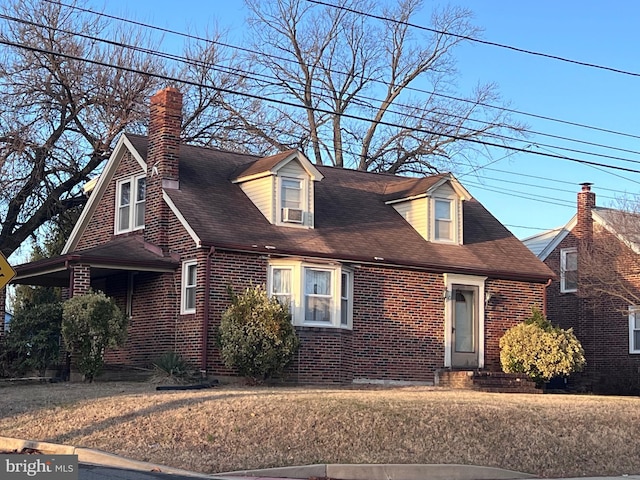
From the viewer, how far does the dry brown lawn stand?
13945mm

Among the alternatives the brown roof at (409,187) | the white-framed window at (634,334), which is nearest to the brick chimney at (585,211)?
the white-framed window at (634,334)

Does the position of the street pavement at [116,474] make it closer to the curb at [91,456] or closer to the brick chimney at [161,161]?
the curb at [91,456]

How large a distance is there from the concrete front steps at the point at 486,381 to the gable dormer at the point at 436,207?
4078mm

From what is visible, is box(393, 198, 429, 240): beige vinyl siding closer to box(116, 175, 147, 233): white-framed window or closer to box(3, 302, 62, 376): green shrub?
box(116, 175, 147, 233): white-framed window

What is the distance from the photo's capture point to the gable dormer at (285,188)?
82.4ft

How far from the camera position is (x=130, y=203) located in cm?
2683

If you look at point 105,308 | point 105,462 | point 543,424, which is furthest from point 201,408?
point 105,308

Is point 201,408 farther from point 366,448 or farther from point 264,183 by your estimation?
point 264,183

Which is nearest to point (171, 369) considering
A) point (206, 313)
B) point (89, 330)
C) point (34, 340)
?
point (206, 313)

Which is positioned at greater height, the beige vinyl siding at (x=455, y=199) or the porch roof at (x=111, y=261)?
the beige vinyl siding at (x=455, y=199)

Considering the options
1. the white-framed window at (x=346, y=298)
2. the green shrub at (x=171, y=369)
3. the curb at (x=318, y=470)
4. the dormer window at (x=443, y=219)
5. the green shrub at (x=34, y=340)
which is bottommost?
the curb at (x=318, y=470)

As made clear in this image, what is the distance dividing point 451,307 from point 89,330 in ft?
33.0

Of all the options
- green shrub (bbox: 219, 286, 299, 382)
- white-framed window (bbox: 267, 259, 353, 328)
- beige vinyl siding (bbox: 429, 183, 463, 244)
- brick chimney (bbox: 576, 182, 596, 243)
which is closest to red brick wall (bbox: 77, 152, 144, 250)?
white-framed window (bbox: 267, 259, 353, 328)

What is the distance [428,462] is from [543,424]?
3.33 m
